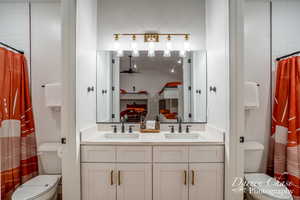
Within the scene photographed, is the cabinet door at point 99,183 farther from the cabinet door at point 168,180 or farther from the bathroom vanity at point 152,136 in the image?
the cabinet door at point 168,180

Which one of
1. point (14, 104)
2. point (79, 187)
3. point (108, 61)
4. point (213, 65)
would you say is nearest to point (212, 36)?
point (213, 65)

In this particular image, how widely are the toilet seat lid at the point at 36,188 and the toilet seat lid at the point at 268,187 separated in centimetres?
213

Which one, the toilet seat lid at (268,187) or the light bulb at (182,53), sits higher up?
the light bulb at (182,53)

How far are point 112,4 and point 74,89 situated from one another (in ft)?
4.58

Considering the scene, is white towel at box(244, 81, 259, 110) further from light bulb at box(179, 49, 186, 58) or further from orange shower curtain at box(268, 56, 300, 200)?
light bulb at box(179, 49, 186, 58)

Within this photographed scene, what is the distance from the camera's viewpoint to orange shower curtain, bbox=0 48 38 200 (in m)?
1.79

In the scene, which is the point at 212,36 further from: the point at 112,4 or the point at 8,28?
the point at 8,28

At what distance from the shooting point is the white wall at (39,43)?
220cm

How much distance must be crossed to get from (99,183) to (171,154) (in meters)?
0.81

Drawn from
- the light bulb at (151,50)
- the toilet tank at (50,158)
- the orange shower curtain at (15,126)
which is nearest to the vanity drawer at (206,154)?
the light bulb at (151,50)

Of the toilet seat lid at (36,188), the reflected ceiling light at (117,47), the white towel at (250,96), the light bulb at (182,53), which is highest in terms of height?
the reflected ceiling light at (117,47)

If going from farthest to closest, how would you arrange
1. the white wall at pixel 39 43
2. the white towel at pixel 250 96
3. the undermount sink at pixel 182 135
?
the white wall at pixel 39 43, the undermount sink at pixel 182 135, the white towel at pixel 250 96

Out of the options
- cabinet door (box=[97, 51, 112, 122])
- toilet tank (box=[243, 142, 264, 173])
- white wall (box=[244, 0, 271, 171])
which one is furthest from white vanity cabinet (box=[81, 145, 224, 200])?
white wall (box=[244, 0, 271, 171])

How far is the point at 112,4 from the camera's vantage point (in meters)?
2.27
